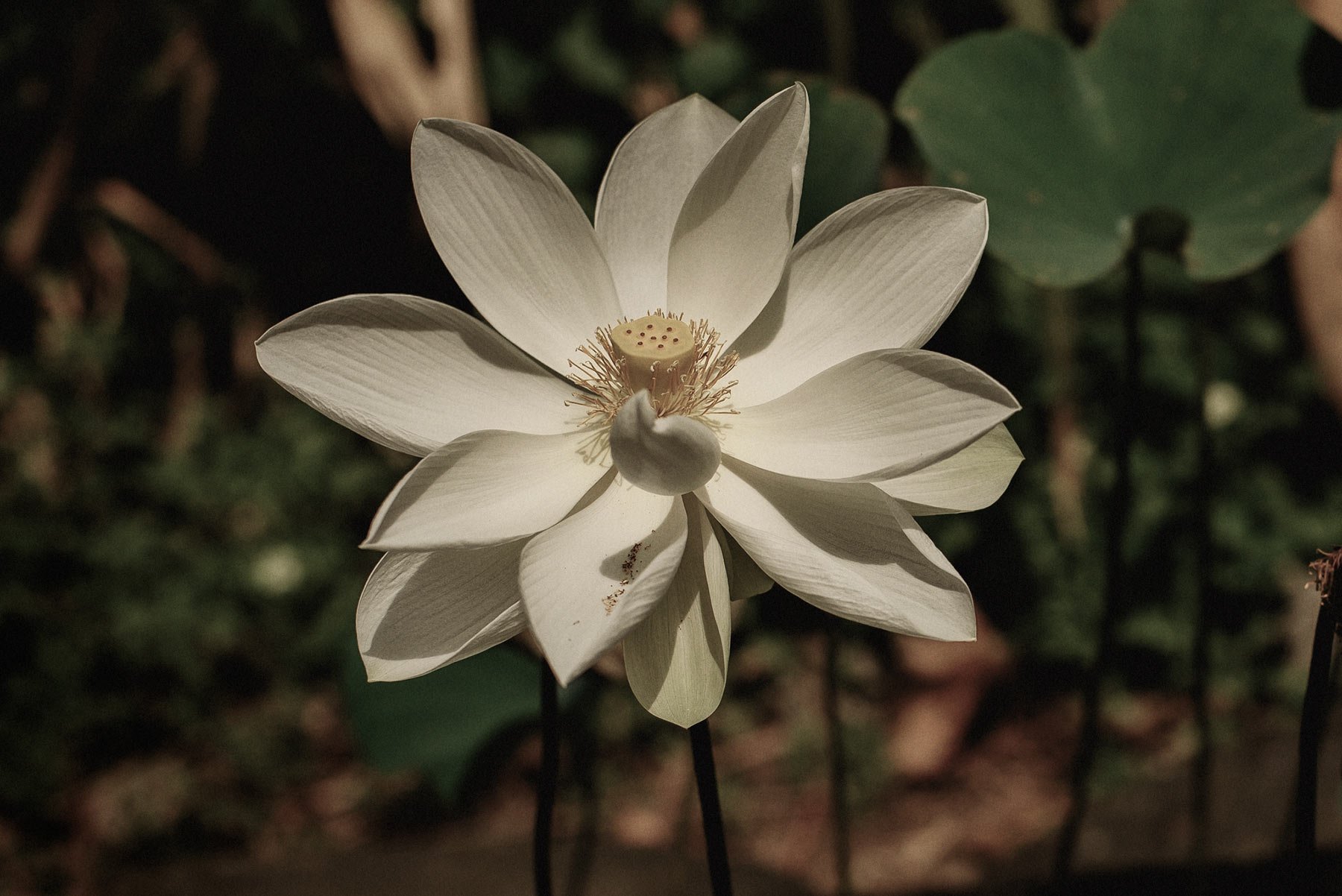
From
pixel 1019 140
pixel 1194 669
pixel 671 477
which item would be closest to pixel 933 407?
pixel 671 477

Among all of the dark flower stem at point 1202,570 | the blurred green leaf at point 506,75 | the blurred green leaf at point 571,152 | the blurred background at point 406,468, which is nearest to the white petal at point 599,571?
the dark flower stem at point 1202,570

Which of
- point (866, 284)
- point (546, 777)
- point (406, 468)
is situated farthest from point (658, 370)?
point (406, 468)

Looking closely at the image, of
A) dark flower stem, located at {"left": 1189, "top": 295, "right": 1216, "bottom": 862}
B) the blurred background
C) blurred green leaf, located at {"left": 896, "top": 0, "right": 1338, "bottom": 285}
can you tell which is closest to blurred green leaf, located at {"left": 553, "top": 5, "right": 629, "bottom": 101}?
the blurred background

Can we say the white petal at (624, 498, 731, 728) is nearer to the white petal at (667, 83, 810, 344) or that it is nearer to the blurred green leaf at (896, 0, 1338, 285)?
the white petal at (667, 83, 810, 344)

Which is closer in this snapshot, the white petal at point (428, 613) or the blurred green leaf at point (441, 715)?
the white petal at point (428, 613)

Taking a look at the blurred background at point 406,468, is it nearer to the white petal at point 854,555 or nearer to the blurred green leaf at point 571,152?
the blurred green leaf at point 571,152

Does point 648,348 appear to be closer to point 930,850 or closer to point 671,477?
point 671,477
